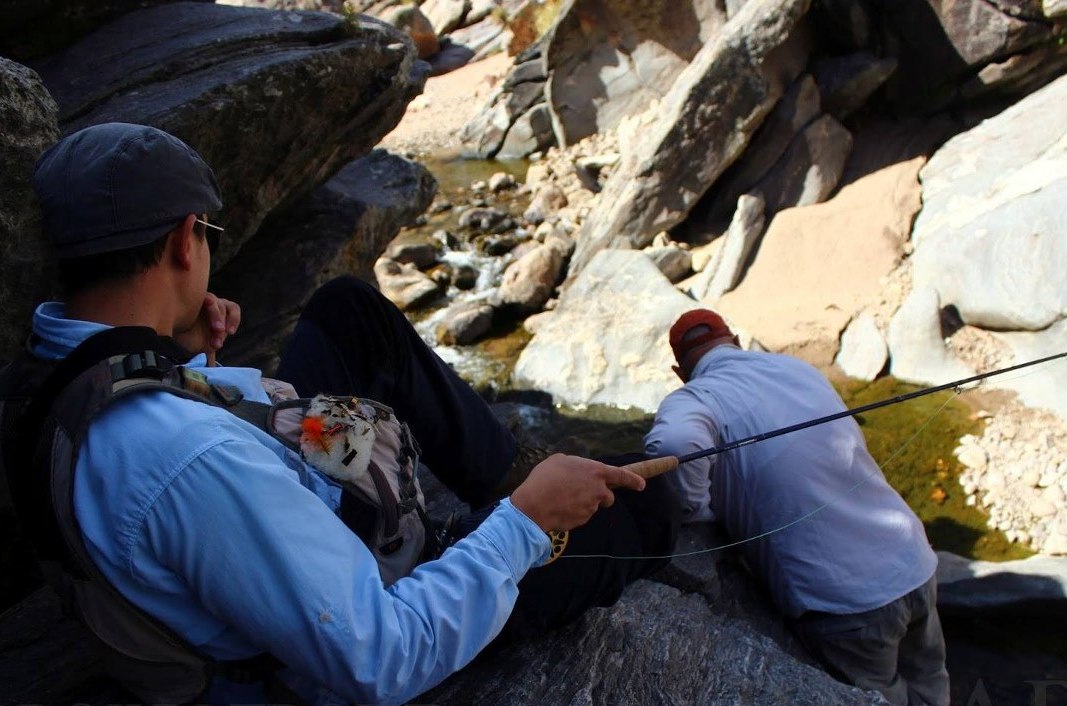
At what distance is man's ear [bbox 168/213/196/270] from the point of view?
1633mm

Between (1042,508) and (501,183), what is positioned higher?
(501,183)

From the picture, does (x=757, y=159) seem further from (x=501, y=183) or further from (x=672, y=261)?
(x=501, y=183)

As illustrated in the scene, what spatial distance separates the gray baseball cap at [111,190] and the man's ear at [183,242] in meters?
0.02

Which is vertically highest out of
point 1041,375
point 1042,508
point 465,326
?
point 465,326

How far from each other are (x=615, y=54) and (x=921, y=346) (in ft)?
29.3

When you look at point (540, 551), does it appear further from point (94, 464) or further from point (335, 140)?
point (335, 140)

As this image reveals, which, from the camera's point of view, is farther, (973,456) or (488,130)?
(488,130)

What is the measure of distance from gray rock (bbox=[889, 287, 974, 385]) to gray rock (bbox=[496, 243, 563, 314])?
3.76 meters

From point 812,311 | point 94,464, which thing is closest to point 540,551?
point 94,464

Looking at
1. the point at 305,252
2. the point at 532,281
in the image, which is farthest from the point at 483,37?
the point at 305,252

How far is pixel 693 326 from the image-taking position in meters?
3.72

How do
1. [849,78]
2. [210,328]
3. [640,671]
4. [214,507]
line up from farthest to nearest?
[849,78]
[640,671]
[210,328]
[214,507]

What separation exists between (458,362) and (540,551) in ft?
21.6

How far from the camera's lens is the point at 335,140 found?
16.5 ft
